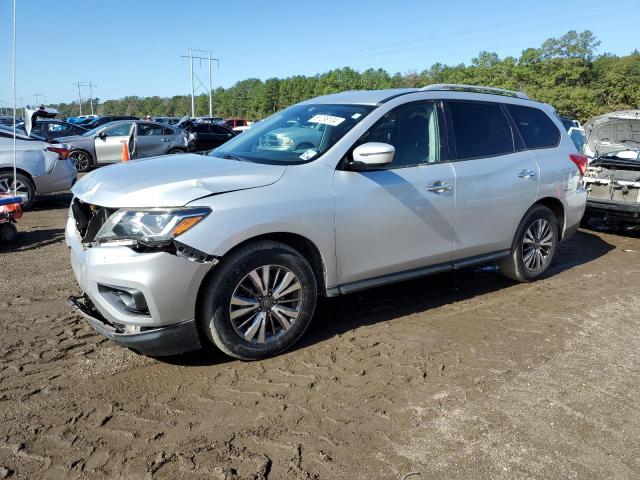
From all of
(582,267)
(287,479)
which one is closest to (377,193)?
(287,479)

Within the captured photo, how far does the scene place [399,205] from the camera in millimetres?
4270

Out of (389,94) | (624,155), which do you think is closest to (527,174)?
(389,94)

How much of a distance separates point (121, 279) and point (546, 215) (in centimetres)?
431

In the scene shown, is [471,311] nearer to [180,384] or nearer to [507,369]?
[507,369]

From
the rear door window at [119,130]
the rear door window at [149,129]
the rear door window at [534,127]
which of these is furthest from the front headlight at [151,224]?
the rear door window at [119,130]

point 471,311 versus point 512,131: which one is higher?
point 512,131

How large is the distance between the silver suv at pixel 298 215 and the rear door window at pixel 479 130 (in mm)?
15

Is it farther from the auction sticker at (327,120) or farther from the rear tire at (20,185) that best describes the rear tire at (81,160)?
the auction sticker at (327,120)

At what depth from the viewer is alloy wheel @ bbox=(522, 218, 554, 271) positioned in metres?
5.59

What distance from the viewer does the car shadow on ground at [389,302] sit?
4.16 m

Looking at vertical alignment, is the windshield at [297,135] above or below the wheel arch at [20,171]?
above

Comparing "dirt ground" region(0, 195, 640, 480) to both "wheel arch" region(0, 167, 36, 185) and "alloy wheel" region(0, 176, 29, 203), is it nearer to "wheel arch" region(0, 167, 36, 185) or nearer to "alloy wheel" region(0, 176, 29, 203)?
"alloy wheel" region(0, 176, 29, 203)

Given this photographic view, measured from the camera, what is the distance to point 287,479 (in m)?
2.61

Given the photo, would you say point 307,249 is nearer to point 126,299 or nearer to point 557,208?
point 126,299
